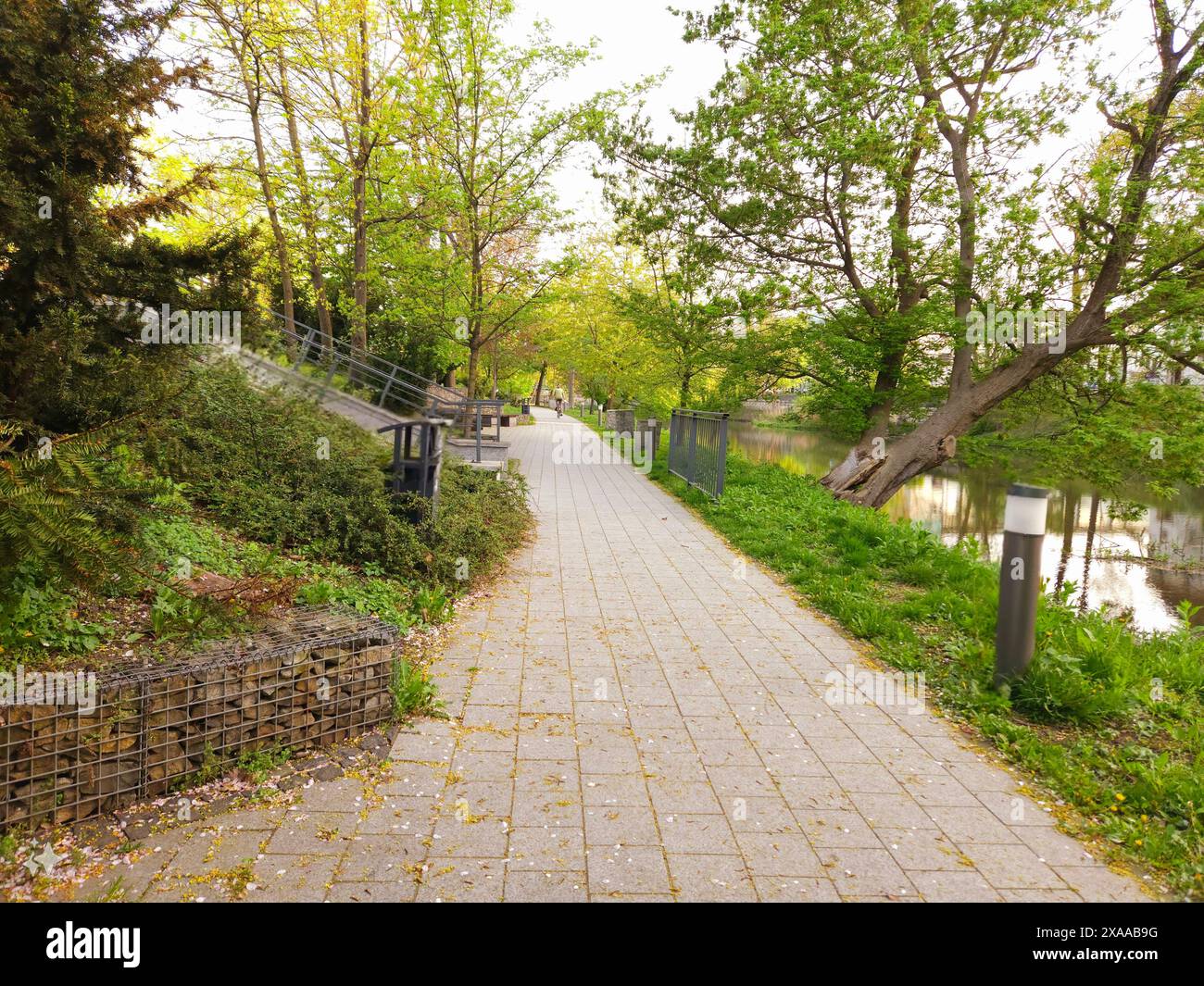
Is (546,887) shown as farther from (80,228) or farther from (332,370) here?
(332,370)

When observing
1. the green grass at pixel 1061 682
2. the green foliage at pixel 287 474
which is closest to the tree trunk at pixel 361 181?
the green foliage at pixel 287 474

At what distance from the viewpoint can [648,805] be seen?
3.16 m

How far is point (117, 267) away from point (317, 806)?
292cm

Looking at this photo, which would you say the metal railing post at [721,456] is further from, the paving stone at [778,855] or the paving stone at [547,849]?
the paving stone at [547,849]

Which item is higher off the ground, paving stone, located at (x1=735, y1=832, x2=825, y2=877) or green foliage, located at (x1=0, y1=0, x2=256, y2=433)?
green foliage, located at (x1=0, y1=0, x2=256, y2=433)

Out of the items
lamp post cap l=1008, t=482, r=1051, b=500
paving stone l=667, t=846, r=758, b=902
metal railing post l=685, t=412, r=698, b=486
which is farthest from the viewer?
metal railing post l=685, t=412, r=698, b=486

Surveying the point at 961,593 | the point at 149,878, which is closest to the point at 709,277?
the point at 961,593

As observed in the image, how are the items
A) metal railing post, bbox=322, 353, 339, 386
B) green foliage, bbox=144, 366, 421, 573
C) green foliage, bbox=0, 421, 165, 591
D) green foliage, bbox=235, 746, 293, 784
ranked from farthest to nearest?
metal railing post, bbox=322, 353, 339, 386 < green foliage, bbox=144, 366, 421, 573 < green foliage, bbox=235, 746, 293, 784 < green foliage, bbox=0, 421, 165, 591

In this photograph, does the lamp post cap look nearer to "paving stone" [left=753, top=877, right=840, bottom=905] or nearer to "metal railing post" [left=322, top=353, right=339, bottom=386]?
"paving stone" [left=753, top=877, right=840, bottom=905]

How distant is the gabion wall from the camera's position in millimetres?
2643

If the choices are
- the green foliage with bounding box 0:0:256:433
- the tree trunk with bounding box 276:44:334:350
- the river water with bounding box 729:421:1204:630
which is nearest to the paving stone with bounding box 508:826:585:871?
the green foliage with bounding box 0:0:256:433

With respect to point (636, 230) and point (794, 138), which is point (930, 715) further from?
point (636, 230)

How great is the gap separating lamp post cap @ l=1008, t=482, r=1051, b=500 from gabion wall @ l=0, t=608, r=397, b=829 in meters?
3.90

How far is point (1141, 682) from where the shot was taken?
4461 millimetres
